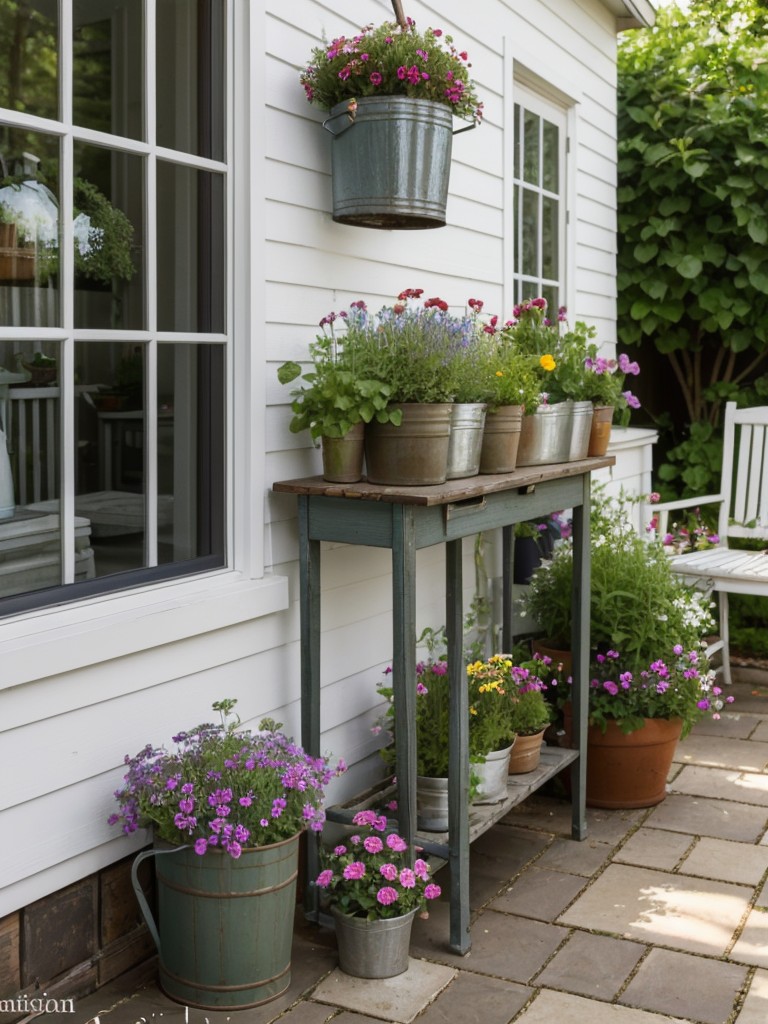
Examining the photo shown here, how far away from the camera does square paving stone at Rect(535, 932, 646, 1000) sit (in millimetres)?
2726

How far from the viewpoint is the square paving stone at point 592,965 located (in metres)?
2.73

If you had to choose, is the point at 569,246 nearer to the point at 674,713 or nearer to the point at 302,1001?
the point at 674,713

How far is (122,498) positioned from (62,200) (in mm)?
659

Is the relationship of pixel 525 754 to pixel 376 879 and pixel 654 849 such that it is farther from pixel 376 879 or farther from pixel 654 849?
pixel 376 879

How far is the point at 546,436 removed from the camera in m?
3.43

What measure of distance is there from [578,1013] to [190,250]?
1.97 metres

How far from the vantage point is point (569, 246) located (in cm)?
523

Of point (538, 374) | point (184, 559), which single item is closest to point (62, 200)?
point (184, 559)

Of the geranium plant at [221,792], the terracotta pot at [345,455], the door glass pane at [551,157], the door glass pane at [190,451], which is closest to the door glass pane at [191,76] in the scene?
the door glass pane at [190,451]

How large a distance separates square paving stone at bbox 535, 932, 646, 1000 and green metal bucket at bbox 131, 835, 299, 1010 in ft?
2.17

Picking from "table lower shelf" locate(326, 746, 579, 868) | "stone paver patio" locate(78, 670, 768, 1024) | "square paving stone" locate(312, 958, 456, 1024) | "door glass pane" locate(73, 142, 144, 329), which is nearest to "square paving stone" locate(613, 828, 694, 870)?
"stone paver patio" locate(78, 670, 768, 1024)

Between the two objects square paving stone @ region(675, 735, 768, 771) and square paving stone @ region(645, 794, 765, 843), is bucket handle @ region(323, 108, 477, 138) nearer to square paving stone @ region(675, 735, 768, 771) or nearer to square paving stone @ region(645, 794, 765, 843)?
square paving stone @ region(645, 794, 765, 843)

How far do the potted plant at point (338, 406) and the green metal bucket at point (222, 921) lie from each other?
0.90 meters

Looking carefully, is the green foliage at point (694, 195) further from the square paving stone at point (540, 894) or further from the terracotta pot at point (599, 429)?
the square paving stone at point (540, 894)
